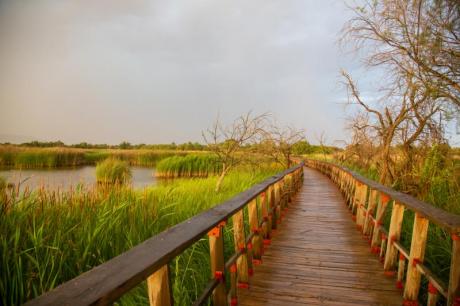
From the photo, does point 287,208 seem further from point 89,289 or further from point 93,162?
point 93,162

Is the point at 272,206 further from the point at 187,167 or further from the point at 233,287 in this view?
the point at 187,167

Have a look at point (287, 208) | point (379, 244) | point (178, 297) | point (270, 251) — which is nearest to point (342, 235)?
point (379, 244)

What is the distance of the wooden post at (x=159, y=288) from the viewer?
1.46 meters

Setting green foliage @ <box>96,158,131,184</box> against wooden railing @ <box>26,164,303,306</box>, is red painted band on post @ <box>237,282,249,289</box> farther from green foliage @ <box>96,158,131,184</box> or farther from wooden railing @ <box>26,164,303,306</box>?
green foliage @ <box>96,158,131,184</box>

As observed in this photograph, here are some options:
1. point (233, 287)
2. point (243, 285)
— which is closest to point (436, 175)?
point (243, 285)

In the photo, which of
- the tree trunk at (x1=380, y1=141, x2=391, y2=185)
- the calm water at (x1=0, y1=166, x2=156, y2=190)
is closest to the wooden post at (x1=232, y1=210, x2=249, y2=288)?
the calm water at (x1=0, y1=166, x2=156, y2=190)

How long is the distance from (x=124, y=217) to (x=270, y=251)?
95.5 inches

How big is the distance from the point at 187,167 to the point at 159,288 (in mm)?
18952

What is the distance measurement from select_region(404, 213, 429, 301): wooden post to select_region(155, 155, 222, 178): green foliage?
1688 cm

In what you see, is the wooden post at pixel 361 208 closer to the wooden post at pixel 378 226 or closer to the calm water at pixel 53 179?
the wooden post at pixel 378 226

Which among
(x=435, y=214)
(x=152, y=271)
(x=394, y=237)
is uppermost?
(x=435, y=214)

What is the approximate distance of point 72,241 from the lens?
3.69 meters

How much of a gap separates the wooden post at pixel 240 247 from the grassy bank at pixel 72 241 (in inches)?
17.6

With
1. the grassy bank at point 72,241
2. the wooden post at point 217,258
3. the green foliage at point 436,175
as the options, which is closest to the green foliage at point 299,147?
the green foliage at point 436,175
